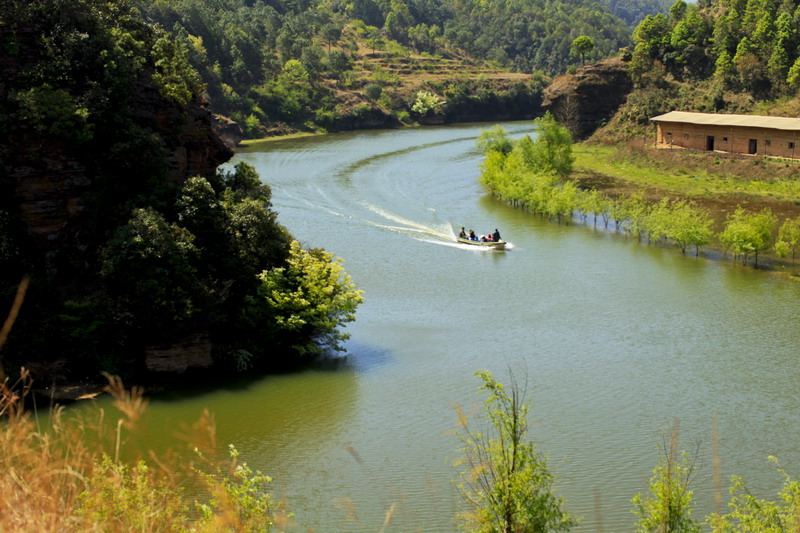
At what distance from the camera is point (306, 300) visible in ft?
101

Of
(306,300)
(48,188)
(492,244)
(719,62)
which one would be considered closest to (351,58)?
(719,62)

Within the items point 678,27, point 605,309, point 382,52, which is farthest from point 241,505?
point 382,52

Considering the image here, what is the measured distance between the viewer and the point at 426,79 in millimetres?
139250

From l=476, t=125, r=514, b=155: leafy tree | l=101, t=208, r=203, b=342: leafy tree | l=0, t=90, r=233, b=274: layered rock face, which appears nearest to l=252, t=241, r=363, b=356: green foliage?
l=101, t=208, r=203, b=342: leafy tree

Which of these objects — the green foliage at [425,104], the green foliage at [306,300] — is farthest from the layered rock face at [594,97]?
the green foliage at [306,300]

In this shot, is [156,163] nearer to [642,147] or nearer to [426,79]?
[642,147]

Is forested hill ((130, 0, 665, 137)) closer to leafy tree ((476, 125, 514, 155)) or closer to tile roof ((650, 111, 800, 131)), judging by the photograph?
leafy tree ((476, 125, 514, 155))

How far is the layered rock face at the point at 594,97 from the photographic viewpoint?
3605 inches

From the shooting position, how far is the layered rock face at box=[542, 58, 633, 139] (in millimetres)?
91562

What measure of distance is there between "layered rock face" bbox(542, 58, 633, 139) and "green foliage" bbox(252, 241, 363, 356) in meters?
64.7

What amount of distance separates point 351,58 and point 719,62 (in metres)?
73.8

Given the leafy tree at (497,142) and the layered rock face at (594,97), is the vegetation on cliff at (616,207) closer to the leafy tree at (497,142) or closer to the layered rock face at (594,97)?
the leafy tree at (497,142)

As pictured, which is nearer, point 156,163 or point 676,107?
point 156,163

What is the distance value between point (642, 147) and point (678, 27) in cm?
1996
